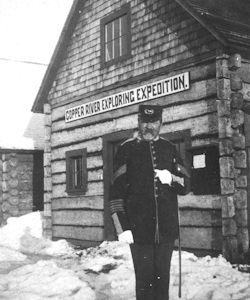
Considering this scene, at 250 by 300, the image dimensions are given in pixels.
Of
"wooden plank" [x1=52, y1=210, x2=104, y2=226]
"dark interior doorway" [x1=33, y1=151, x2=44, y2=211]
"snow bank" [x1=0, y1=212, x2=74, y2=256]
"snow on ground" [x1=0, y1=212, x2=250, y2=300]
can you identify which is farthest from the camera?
"dark interior doorway" [x1=33, y1=151, x2=44, y2=211]

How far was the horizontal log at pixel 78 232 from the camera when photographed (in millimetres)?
10875

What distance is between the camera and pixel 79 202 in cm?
1152

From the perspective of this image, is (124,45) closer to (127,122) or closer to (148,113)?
(127,122)

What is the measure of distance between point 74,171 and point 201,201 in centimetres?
455

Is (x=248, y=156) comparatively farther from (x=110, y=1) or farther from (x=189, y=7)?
(x=110, y=1)

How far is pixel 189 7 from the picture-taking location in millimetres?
8570

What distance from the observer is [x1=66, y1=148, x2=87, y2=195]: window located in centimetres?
1156

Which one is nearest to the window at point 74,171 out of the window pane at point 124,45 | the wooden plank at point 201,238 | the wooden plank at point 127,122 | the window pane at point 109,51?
the wooden plank at point 127,122

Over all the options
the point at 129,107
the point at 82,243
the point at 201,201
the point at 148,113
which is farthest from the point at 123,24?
the point at 148,113

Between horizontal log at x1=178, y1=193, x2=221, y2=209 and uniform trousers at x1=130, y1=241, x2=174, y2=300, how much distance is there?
12.2ft

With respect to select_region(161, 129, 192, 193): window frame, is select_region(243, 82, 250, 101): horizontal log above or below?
above

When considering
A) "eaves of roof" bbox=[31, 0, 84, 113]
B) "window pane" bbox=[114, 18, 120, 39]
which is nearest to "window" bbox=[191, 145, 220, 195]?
"window pane" bbox=[114, 18, 120, 39]

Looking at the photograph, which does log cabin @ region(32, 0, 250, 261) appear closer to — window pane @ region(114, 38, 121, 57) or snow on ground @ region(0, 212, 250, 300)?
window pane @ region(114, 38, 121, 57)

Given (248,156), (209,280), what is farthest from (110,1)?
(209,280)
